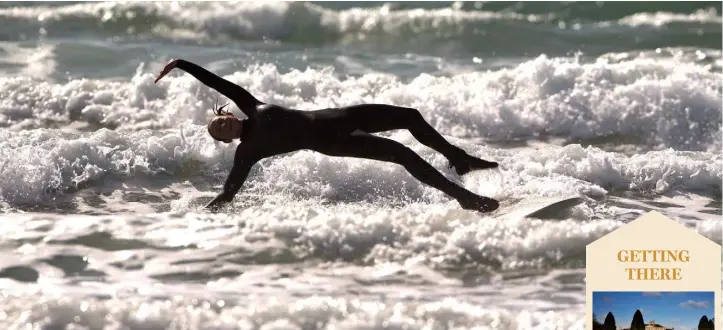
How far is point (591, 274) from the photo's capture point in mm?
3832

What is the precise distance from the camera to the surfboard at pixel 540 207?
220 inches

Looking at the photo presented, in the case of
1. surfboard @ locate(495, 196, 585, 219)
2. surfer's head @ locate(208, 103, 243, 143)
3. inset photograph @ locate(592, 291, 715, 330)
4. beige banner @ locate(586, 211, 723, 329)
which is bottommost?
inset photograph @ locate(592, 291, 715, 330)

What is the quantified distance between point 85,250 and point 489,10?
31.3 ft

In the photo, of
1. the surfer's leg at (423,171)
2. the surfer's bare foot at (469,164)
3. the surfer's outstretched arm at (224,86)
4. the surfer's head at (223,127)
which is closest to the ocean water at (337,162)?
the surfer's leg at (423,171)

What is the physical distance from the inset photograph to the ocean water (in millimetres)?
574

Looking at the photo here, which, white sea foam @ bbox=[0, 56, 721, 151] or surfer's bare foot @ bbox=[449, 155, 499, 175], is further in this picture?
white sea foam @ bbox=[0, 56, 721, 151]

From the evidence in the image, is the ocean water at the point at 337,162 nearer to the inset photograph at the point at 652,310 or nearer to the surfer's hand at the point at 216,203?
the surfer's hand at the point at 216,203

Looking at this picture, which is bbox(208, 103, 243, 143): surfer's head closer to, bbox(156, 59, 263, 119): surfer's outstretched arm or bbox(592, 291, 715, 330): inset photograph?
bbox(156, 59, 263, 119): surfer's outstretched arm

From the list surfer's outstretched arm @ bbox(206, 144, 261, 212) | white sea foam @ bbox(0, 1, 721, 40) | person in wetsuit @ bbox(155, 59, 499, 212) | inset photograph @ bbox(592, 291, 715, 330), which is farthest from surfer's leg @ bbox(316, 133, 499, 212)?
white sea foam @ bbox(0, 1, 721, 40)

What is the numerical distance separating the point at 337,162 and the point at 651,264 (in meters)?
3.66

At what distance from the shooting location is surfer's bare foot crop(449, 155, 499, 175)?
19.3 ft

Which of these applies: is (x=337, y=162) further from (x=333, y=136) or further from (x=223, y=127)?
(x=223, y=127)

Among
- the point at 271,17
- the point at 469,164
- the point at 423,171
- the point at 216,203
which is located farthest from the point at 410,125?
the point at 271,17

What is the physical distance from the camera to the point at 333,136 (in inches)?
231
